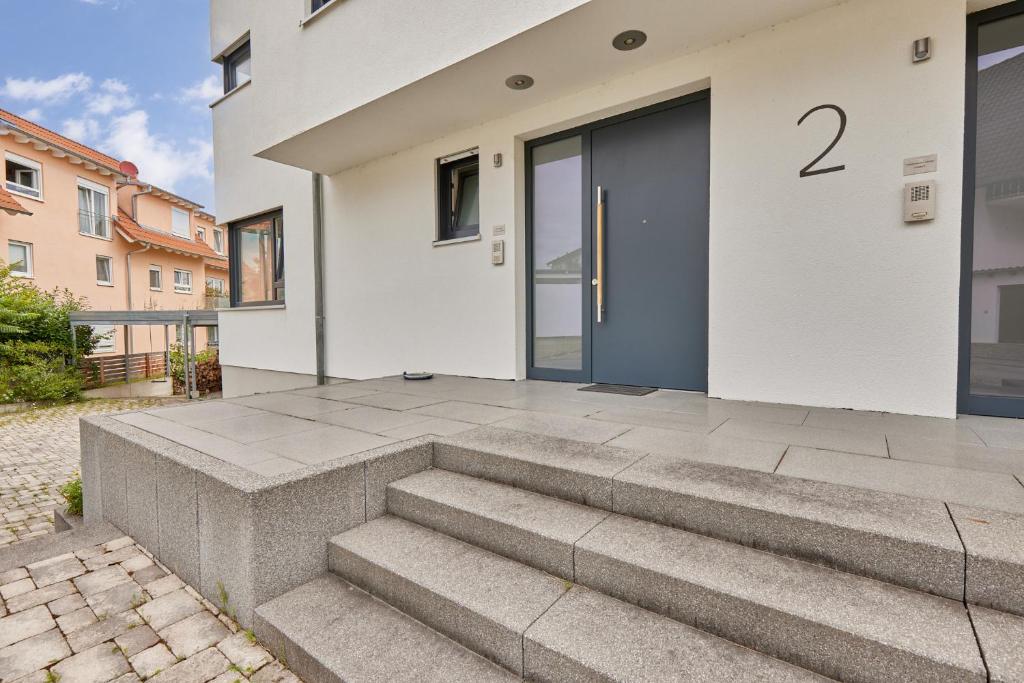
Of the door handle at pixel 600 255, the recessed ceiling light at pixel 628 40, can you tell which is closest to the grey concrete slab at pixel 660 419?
the door handle at pixel 600 255

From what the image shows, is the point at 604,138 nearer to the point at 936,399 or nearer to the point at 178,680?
the point at 936,399

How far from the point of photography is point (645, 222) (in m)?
4.23

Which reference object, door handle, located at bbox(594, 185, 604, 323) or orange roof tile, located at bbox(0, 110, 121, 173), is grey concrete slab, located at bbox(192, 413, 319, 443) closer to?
door handle, located at bbox(594, 185, 604, 323)

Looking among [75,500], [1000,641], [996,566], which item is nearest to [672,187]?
[996,566]

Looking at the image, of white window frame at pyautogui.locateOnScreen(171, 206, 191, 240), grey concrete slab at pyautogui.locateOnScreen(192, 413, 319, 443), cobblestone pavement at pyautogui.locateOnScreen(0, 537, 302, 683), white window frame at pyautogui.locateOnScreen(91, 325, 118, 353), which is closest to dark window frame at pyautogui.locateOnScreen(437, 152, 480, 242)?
grey concrete slab at pyautogui.locateOnScreen(192, 413, 319, 443)

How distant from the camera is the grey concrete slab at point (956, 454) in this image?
2.10 meters

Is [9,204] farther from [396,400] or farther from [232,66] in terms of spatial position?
[396,400]

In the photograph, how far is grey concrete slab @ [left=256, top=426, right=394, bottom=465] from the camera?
7.95 ft

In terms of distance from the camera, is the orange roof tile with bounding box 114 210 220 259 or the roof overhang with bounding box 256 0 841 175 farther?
the orange roof tile with bounding box 114 210 220 259

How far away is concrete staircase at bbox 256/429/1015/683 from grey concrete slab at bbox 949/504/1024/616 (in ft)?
0.12

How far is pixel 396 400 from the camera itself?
159 inches

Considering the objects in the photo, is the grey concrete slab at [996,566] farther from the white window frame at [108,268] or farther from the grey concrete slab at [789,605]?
the white window frame at [108,268]

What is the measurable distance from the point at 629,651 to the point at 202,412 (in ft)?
11.4

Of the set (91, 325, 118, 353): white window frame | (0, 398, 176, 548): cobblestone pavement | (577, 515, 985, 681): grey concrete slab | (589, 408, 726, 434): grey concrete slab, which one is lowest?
(0, 398, 176, 548): cobblestone pavement
